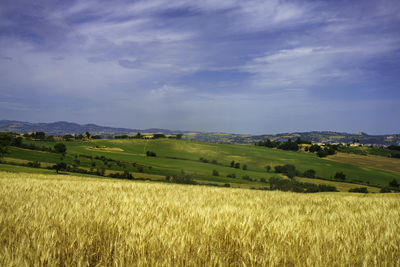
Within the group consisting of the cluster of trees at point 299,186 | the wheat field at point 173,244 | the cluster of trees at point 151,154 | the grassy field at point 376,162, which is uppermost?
the wheat field at point 173,244

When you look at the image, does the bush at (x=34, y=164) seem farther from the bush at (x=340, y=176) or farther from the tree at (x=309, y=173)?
the bush at (x=340, y=176)

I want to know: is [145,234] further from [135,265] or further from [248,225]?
[248,225]

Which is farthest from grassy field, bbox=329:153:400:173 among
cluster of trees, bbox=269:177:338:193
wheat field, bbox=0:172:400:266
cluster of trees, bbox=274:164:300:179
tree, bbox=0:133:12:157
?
wheat field, bbox=0:172:400:266

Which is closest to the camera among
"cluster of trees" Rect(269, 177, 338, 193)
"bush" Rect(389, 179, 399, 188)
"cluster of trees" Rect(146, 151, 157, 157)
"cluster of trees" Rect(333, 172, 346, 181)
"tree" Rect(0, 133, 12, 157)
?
"tree" Rect(0, 133, 12, 157)

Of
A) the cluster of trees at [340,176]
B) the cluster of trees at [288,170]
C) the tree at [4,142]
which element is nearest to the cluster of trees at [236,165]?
the cluster of trees at [288,170]

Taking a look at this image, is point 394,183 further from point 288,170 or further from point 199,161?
point 199,161

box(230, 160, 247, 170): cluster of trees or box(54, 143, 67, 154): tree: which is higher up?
box(54, 143, 67, 154): tree

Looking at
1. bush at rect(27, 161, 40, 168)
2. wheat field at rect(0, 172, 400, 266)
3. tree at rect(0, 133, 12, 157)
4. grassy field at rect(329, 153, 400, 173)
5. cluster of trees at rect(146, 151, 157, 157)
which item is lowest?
bush at rect(27, 161, 40, 168)

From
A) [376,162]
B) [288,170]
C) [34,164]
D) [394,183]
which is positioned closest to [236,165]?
[288,170]

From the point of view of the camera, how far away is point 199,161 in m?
110

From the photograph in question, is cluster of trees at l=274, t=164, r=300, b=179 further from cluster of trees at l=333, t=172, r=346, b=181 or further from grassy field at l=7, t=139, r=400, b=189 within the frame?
cluster of trees at l=333, t=172, r=346, b=181

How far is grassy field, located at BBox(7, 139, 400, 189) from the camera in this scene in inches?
3467

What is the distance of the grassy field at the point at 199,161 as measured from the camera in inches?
3467

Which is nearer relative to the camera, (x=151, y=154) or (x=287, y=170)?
(x=287, y=170)
